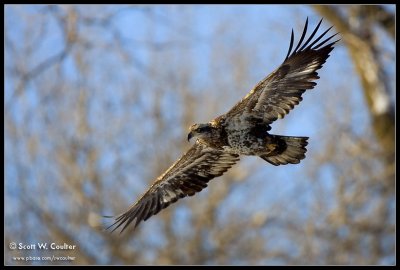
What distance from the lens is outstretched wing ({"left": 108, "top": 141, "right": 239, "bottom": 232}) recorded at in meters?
7.02

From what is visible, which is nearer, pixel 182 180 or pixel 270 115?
pixel 270 115

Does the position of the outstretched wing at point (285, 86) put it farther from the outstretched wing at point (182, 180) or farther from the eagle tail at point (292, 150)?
the outstretched wing at point (182, 180)

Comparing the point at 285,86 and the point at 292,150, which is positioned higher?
the point at 285,86

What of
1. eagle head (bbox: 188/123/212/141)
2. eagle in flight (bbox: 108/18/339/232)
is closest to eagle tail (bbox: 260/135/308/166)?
eagle in flight (bbox: 108/18/339/232)

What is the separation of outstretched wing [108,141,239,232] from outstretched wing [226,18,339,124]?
687mm

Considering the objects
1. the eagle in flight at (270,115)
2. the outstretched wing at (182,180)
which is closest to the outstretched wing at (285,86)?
the eagle in flight at (270,115)

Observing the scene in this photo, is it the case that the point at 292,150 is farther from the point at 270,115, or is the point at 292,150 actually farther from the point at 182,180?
the point at 182,180

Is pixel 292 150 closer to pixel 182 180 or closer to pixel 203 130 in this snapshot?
pixel 203 130

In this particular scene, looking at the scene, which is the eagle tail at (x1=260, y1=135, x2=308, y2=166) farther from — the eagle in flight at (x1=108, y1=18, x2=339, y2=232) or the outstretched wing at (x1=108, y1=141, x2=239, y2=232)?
the outstretched wing at (x1=108, y1=141, x2=239, y2=232)

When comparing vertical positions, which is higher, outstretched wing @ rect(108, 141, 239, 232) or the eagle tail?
outstretched wing @ rect(108, 141, 239, 232)

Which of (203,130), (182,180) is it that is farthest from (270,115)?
(182,180)

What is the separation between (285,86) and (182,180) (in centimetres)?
133

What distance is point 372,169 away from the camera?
15508mm

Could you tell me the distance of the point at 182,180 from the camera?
7215mm
